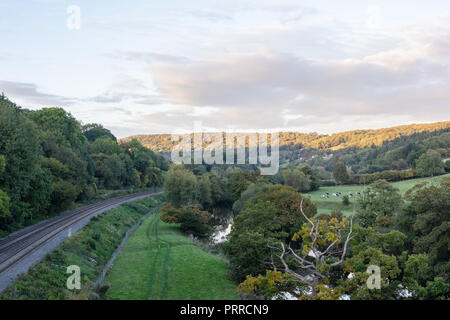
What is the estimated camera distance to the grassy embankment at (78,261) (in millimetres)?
16547

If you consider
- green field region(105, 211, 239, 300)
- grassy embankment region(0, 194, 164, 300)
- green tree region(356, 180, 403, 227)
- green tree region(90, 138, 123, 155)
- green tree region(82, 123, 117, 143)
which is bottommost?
green field region(105, 211, 239, 300)

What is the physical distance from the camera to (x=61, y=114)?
69.5 m

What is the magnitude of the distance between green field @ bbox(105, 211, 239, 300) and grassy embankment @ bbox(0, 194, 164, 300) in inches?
58.7

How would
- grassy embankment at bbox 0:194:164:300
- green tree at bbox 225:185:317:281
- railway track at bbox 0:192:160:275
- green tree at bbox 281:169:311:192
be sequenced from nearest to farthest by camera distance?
grassy embankment at bbox 0:194:164:300, railway track at bbox 0:192:160:275, green tree at bbox 225:185:317:281, green tree at bbox 281:169:311:192

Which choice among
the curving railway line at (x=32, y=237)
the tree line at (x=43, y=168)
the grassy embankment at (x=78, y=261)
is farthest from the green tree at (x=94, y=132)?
the curving railway line at (x=32, y=237)

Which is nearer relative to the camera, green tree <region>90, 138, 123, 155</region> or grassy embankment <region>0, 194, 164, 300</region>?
grassy embankment <region>0, 194, 164, 300</region>

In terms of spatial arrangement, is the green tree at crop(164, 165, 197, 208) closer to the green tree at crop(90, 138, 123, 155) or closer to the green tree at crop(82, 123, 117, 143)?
the green tree at crop(90, 138, 123, 155)

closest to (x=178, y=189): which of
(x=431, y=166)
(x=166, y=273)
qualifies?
(x=166, y=273)

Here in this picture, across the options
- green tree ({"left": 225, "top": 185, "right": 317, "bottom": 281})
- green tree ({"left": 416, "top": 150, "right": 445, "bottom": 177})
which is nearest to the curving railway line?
green tree ({"left": 225, "top": 185, "right": 317, "bottom": 281})

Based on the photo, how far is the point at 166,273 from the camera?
24.6 metres

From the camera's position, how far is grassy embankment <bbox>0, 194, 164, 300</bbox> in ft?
54.3
